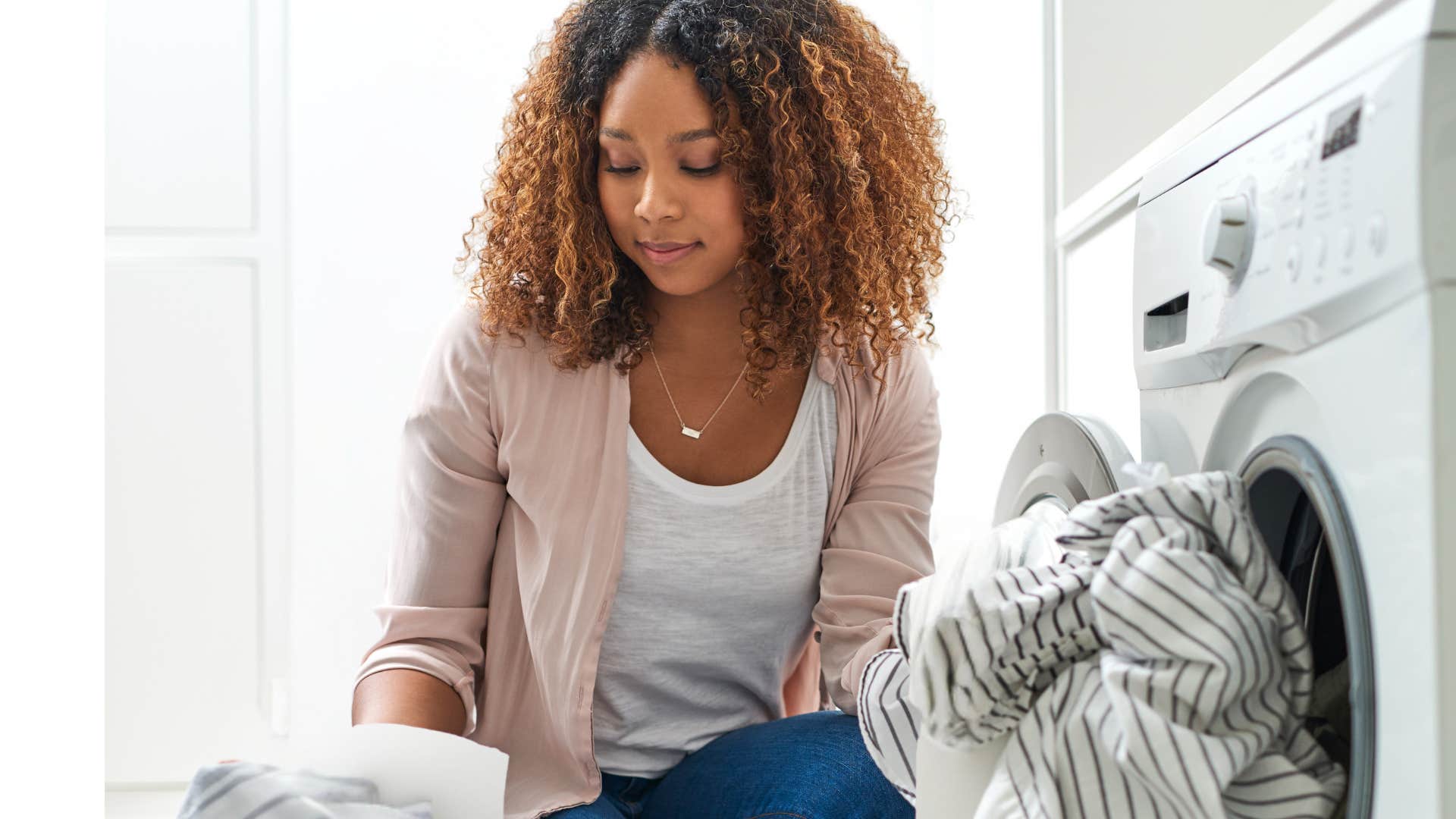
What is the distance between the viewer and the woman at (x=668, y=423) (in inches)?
44.1

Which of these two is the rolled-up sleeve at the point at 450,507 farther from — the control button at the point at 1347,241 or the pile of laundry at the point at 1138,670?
the control button at the point at 1347,241

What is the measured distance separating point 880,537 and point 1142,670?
0.74 meters

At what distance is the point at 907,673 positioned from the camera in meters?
0.73

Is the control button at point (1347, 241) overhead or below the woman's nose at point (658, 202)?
below

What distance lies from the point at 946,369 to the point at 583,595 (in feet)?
4.87

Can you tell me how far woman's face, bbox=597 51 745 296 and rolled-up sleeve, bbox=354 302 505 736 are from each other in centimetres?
21

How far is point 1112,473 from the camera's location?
0.73m

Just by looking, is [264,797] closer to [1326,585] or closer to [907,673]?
[907,673]

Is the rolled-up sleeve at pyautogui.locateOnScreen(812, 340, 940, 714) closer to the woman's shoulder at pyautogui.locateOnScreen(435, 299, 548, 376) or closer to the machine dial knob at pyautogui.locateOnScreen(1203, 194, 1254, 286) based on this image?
the woman's shoulder at pyautogui.locateOnScreen(435, 299, 548, 376)

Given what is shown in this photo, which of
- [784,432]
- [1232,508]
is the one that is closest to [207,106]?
[784,432]

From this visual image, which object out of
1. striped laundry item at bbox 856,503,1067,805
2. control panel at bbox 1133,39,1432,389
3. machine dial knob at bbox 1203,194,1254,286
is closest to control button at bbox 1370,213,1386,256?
control panel at bbox 1133,39,1432,389

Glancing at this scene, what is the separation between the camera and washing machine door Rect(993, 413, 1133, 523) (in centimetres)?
75

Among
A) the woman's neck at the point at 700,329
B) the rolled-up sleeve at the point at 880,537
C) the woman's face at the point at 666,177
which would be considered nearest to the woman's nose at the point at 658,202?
the woman's face at the point at 666,177

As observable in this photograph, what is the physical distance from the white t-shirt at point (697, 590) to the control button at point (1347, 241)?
2.56 ft
